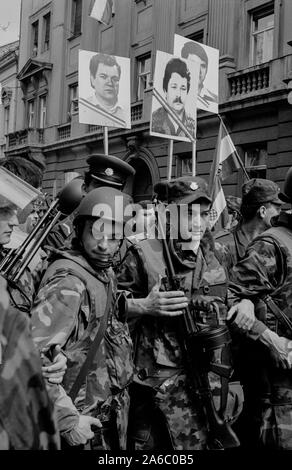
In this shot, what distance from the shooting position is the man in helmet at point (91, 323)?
2517 mm

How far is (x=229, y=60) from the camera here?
56.8 feet

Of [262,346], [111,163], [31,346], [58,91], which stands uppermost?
[58,91]

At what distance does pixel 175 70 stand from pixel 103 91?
3.25ft

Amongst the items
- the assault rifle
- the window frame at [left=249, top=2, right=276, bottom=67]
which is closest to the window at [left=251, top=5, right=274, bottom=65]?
the window frame at [left=249, top=2, right=276, bottom=67]

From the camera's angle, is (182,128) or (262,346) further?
(182,128)

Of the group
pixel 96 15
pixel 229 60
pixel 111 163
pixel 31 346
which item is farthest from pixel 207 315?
pixel 229 60

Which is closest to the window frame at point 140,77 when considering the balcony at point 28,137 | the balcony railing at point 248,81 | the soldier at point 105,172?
the balcony railing at point 248,81

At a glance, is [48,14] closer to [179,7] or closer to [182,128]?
[179,7]

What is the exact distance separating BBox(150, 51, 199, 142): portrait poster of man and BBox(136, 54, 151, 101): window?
13789mm

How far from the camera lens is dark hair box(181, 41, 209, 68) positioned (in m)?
8.93

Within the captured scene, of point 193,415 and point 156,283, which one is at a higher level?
point 156,283

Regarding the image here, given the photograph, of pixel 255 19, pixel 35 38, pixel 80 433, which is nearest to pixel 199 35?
pixel 255 19

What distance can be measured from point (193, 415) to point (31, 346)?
2209 mm

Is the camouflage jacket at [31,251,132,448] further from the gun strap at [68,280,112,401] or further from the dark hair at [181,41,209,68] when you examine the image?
the dark hair at [181,41,209,68]
